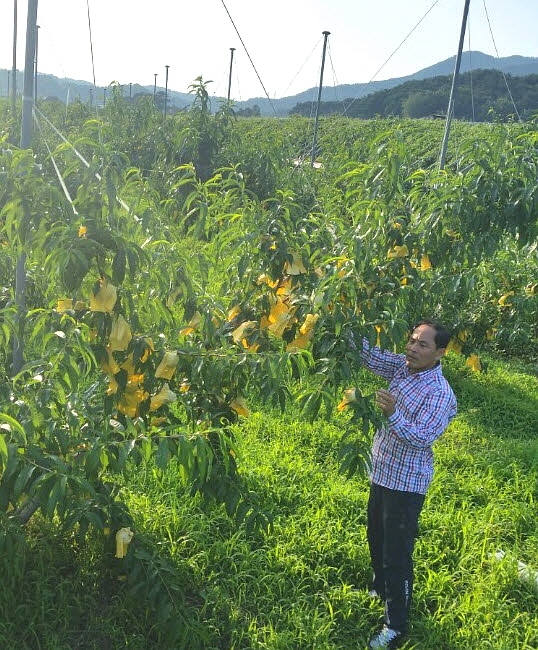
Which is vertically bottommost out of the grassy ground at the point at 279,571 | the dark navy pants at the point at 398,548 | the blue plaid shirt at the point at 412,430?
the grassy ground at the point at 279,571

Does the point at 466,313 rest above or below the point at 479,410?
above

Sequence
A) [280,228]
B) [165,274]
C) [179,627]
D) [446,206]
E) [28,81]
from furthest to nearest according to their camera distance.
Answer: [446,206], [280,228], [179,627], [28,81], [165,274]

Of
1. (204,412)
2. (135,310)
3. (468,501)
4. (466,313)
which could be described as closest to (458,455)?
(468,501)

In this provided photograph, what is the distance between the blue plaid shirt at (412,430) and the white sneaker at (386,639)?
53 cm

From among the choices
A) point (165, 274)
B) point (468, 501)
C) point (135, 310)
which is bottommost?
point (468, 501)

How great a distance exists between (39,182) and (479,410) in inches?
138

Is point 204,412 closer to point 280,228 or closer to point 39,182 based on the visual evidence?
point 280,228

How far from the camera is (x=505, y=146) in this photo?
→ 249 centimetres

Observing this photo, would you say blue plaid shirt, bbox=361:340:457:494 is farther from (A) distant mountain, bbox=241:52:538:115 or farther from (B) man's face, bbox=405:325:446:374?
(A) distant mountain, bbox=241:52:538:115

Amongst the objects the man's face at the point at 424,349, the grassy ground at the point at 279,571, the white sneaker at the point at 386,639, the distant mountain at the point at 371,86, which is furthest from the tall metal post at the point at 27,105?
the distant mountain at the point at 371,86

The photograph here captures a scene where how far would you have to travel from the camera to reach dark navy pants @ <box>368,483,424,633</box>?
7.00 ft

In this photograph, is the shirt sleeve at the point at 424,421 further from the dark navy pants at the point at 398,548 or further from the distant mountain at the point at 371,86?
the distant mountain at the point at 371,86

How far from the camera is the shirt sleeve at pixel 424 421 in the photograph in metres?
2.02

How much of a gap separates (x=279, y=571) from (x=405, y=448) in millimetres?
815
